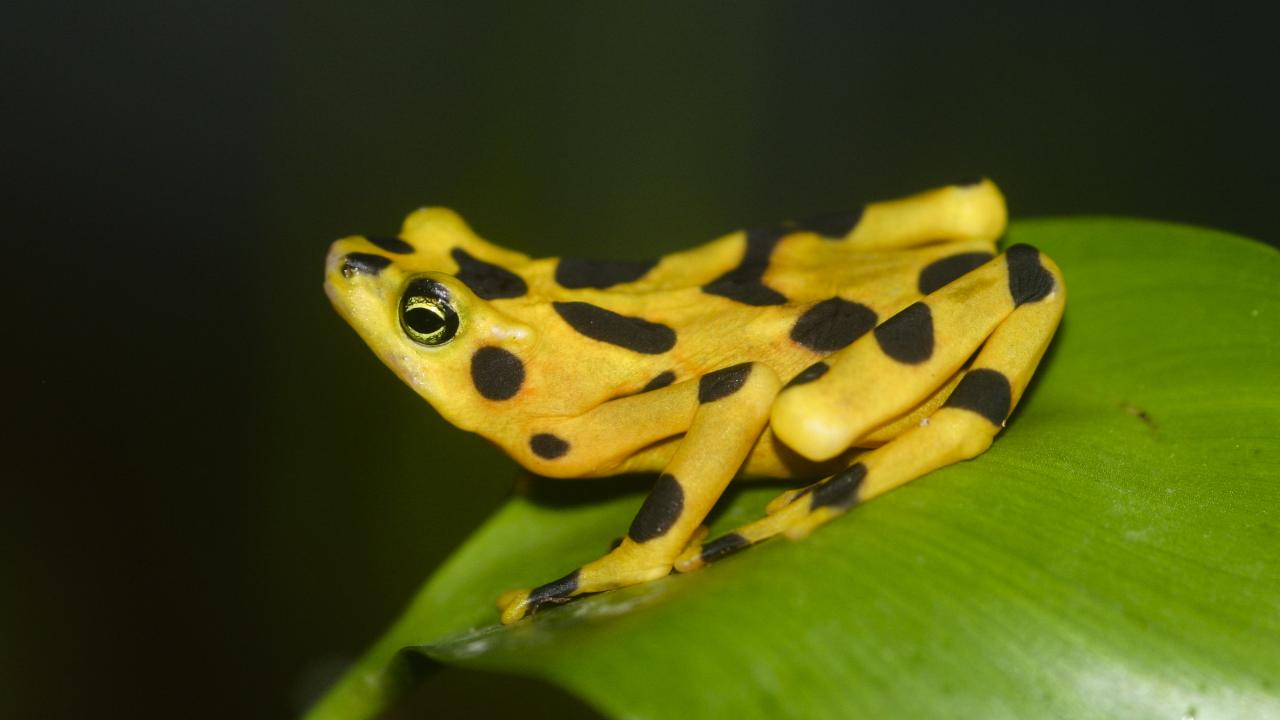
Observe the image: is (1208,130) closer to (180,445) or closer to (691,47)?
(691,47)

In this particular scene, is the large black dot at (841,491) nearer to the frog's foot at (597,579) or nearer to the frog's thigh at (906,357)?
the frog's thigh at (906,357)

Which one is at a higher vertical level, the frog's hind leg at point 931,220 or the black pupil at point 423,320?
the black pupil at point 423,320

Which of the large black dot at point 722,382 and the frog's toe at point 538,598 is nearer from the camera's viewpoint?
the frog's toe at point 538,598

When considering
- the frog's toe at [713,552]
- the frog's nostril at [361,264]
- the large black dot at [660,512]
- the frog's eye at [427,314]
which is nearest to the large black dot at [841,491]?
the frog's toe at [713,552]

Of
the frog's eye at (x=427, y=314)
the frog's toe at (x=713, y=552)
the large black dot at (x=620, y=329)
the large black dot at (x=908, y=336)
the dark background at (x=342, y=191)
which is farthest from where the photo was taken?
the dark background at (x=342, y=191)

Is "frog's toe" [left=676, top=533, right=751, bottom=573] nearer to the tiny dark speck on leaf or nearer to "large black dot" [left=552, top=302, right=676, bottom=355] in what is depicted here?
"large black dot" [left=552, top=302, right=676, bottom=355]

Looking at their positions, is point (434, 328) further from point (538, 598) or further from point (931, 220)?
point (931, 220)

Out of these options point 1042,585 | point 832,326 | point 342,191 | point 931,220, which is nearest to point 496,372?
point 832,326
